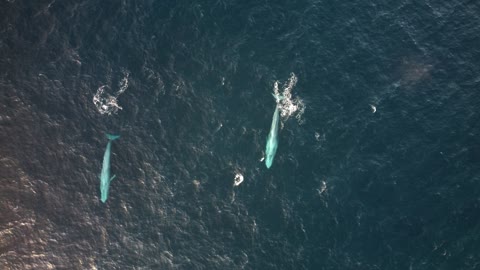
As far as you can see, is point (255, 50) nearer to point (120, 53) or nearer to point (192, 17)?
point (192, 17)

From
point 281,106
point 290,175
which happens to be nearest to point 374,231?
point 290,175

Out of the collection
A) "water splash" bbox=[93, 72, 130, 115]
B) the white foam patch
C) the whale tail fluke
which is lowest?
the white foam patch

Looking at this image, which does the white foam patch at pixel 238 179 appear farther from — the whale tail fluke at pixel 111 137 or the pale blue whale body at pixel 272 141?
the whale tail fluke at pixel 111 137

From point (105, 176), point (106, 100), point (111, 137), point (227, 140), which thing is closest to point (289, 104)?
point (227, 140)

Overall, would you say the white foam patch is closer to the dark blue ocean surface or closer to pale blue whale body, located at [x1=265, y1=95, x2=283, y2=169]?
the dark blue ocean surface

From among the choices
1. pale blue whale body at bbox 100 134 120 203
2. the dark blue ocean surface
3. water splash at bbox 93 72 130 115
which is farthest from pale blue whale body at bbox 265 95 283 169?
water splash at bbox 93 72 130 115

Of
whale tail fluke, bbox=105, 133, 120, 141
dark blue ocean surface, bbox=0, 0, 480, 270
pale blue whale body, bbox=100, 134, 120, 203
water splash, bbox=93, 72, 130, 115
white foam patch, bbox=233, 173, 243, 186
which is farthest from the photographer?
water splash, bbox=93, 72, 130, 115
